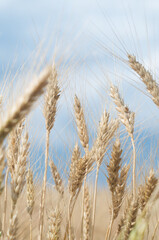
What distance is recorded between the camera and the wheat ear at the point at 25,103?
135 cm

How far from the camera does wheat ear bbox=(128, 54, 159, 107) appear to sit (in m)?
3.24

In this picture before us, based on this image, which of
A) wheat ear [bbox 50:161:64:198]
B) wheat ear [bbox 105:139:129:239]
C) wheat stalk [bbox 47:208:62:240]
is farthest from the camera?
wheat ear [bbox 50:161:64:198]

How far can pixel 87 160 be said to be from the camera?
2.96m

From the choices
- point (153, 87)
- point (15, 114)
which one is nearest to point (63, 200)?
point (153, 87)

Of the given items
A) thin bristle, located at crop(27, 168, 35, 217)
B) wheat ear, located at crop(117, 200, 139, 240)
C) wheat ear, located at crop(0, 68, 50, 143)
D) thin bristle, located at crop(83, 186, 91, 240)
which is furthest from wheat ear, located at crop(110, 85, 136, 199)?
wheat ear, located at crop(0, 68, 50, 143)

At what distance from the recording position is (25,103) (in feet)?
4.50

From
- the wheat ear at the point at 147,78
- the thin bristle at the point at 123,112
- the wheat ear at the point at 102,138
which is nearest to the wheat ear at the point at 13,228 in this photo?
the wheat ear at the point at 102,138

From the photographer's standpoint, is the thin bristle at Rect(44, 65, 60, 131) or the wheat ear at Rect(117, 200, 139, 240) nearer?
the wheat ear at Rect(117, 200, 139, 240)

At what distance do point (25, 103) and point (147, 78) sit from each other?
7.25 ft

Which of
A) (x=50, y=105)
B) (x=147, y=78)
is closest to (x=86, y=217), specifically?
(x=50, y=105)

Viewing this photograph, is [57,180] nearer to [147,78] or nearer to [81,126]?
[81,126]

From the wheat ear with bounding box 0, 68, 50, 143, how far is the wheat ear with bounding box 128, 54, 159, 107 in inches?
79.6

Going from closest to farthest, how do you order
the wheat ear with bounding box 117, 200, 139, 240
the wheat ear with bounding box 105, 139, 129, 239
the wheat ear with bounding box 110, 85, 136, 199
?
the wheat ear with bounding box 117, 200, 139, 240 → the wheat ear with bounding box 105, 139, 129, 239 → the wheat ear with bounding box 110, 85, 136, 199

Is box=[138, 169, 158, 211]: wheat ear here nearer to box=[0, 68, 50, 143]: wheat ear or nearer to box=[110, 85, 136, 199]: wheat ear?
box=[110, 85, 136, 199]: wheat ear
